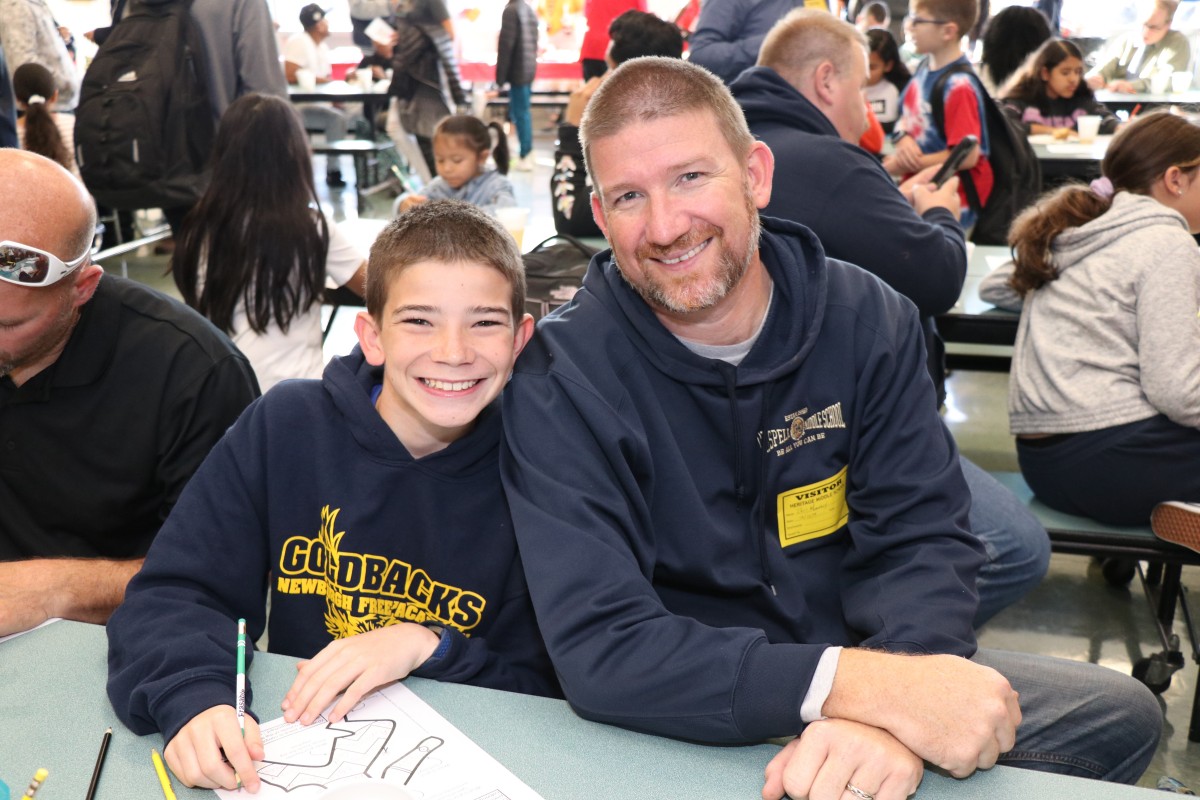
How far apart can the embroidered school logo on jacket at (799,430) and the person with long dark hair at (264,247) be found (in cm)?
182

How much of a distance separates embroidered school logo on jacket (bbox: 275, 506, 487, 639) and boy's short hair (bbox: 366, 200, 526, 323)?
1.13ft

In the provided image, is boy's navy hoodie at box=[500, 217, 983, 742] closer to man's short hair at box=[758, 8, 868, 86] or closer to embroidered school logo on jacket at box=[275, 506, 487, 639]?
embroidered school logo on jacket at box=[275, 506, 487, 639]

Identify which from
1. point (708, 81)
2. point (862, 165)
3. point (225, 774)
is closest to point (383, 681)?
point (225, 774)

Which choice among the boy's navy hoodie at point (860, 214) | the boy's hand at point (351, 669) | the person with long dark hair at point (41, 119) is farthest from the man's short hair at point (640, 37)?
the boy's hand at point (351, 669)

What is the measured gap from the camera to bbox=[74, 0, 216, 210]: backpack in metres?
3.94

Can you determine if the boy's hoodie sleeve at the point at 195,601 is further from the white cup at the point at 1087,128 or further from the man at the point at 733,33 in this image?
the white cup at the point at 1087,128

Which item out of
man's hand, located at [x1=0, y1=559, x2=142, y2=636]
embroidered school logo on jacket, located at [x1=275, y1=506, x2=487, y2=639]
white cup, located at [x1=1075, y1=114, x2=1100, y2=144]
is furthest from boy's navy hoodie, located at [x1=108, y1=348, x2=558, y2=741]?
white cup, located at [x1=1075, y1=114, x2=1100, y2=144]

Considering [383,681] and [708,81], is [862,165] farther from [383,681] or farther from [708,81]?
[383,681]

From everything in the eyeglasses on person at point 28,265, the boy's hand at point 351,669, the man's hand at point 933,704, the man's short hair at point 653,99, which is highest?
the man's short hair at point 653,99

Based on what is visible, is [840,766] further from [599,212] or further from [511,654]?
[599,212]

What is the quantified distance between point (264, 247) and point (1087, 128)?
14.6ft

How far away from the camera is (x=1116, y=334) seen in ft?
8.11

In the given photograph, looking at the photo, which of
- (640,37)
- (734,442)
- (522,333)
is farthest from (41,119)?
(734,442)

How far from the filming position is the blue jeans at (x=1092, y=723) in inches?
61.3
